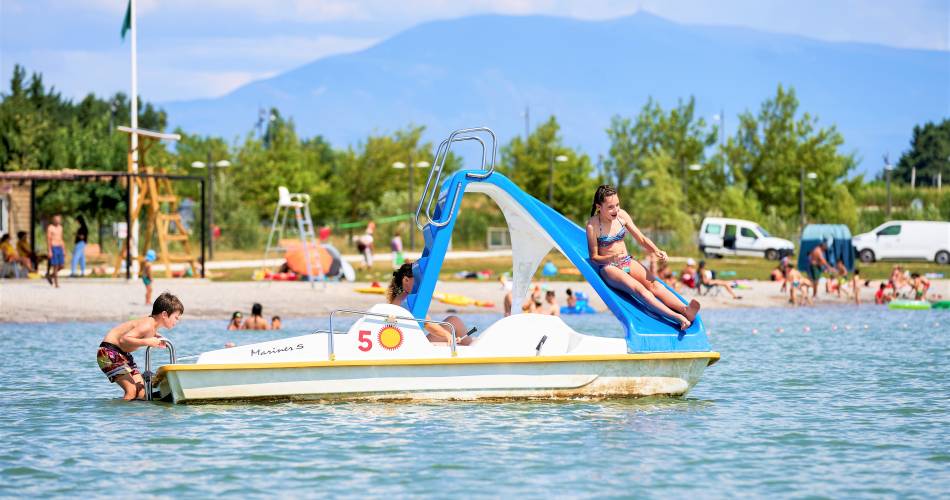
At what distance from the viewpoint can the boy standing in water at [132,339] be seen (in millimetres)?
13258

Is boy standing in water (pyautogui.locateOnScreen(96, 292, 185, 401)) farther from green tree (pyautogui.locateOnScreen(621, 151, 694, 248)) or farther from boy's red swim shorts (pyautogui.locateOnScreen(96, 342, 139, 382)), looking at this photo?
green tree (pyautogui.locateOnScreen(621, 151, 694, 248))

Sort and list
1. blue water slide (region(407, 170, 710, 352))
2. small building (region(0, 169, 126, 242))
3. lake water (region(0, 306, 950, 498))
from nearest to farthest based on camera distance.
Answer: lake water (region(0, 306, 950, 498)), blue water slide (region(407, 170, 710, 352)), small building (region(0, 169, 126, 242))

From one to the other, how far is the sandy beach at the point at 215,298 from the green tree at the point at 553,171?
28688 mm

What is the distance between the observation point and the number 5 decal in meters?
13.3

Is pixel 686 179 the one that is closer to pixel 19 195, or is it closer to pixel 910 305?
pixel 910 305

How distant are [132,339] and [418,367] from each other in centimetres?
292

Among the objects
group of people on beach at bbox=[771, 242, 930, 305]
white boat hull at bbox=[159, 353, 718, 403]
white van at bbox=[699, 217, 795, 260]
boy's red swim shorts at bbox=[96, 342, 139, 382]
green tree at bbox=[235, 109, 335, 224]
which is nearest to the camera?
white boat hull at bbox=[159, 353, 718, 403]

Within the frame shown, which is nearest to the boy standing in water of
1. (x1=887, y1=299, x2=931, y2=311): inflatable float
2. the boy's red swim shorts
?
the boy's red swim shorts

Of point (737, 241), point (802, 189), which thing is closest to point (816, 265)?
point (737, 241)

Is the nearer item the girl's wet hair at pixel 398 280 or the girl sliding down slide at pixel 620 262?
the girl sliding down slide at pixel 620 262

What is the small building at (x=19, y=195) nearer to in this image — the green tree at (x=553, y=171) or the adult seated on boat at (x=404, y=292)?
the adult seated on boat at (x=404, y=292)

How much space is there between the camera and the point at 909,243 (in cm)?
4797

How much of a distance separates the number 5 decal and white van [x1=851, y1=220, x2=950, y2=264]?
3826cm

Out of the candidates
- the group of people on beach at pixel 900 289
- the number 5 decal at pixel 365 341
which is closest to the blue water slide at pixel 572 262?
the number 5 decal at pixel 365 341
